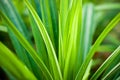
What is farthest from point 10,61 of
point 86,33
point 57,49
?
point 86,33

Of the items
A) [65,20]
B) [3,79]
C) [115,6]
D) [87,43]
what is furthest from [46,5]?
[115,6]

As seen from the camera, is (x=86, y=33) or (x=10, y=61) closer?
(x=10, y=61)

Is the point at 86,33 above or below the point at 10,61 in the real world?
below

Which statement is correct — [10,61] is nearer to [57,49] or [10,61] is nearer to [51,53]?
[51,53]

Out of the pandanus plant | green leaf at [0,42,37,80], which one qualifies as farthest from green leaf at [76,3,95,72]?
green leaf at [0,42,37,80]

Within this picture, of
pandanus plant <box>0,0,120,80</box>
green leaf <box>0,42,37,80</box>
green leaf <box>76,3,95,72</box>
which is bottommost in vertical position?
green leaf <box>76,3,95,72</box>

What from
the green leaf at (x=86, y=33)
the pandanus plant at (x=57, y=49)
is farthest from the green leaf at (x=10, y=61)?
the green leaf at (x=86, y=33)

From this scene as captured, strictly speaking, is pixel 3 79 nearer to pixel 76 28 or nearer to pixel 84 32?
pixel 84 32

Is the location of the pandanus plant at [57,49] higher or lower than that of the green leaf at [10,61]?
lower

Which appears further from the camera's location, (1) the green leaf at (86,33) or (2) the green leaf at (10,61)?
(1) the green leaf at (86,33)

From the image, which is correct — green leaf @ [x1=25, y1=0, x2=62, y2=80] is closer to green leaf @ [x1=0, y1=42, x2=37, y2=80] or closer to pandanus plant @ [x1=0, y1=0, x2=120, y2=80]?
pandanus plant @ [x1=0, y1=0, x2=120, y2=80]

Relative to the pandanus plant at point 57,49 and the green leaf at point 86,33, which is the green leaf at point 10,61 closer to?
the pandanus plant at point 57,49
